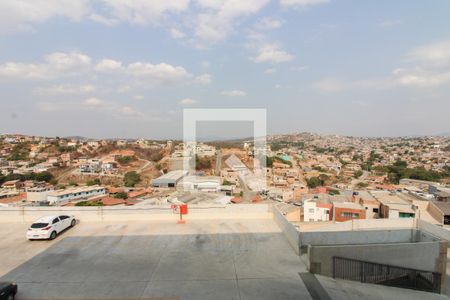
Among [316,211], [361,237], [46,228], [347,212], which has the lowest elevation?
[316,211]

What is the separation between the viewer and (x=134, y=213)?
359 inches

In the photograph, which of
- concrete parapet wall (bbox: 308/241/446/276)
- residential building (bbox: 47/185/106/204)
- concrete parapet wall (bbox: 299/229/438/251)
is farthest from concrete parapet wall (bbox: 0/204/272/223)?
residential building (bbox: 47/185/106/204)

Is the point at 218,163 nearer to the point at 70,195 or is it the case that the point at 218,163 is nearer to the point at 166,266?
the point at 70,195

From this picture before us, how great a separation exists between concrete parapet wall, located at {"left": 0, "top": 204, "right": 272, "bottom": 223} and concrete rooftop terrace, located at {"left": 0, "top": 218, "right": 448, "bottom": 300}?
86 cm

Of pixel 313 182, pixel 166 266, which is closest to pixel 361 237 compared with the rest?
pixel 166 266

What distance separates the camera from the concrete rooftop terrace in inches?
188

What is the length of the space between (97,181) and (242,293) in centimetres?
5150

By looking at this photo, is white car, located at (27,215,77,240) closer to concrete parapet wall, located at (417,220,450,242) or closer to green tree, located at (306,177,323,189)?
concrete parapet wall, located at (417,220,450,242)

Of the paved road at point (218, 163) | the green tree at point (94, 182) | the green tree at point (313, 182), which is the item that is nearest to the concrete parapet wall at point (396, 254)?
the paved road at point (218, 163)

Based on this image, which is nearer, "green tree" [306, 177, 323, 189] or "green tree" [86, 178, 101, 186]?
"green tree" [86, 178, 101, 186]

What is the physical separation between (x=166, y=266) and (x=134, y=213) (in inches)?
152

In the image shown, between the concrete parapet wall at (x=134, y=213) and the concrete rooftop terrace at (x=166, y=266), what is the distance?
2.81 feet

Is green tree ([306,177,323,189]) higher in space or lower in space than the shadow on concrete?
lower

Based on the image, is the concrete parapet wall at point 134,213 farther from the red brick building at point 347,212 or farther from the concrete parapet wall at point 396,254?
the red brick building at point 347,212
